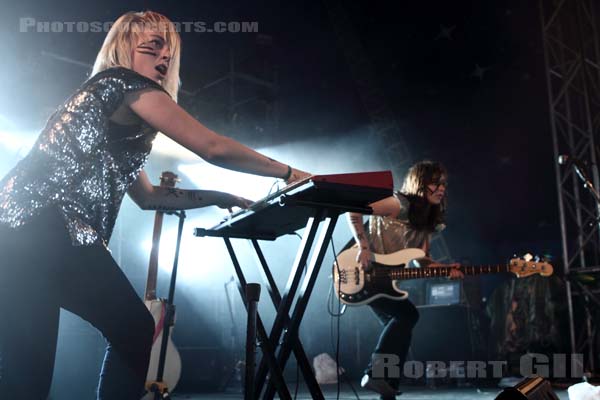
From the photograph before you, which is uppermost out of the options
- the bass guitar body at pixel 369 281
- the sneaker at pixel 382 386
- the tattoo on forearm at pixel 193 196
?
the tattoo on forearm at pixel 193 196

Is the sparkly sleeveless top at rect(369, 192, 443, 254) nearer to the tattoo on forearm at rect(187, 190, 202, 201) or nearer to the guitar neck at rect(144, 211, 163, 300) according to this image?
the guitar neck at rect(144, 211, 163, 300)

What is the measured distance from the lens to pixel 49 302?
1.56m

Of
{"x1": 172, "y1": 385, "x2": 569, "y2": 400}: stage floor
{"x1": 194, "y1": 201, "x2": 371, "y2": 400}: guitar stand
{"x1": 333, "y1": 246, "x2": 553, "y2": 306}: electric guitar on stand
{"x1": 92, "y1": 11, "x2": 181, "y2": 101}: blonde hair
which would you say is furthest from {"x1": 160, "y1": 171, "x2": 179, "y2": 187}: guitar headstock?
{"x1": 92, "y1": 11, "x2": 181, "y2": 101}: blonde hair

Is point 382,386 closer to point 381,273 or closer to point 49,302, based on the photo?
point 381,273

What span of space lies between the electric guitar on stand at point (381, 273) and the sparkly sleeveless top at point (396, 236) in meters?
0.08

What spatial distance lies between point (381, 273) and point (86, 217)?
8.91ft

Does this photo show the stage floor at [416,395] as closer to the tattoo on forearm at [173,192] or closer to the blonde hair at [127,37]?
the tattoo on forearm at [173,192]

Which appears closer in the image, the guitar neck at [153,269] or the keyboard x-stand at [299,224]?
the keyboard x-stand at [299,224]

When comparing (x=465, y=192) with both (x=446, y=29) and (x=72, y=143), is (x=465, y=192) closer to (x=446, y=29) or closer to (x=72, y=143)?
(x=446, y=29)

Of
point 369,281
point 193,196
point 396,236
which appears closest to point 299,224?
point 193,196

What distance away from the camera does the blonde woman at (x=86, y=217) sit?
1.52m

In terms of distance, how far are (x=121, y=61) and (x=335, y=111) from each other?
24.9 ft

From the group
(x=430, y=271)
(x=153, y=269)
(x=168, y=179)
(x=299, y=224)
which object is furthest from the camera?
(x=153, y=269)

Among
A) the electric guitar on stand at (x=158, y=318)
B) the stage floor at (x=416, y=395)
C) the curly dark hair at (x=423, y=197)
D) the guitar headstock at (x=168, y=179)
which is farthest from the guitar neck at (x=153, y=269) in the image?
the curly dark hair at (x=423, y=197)
